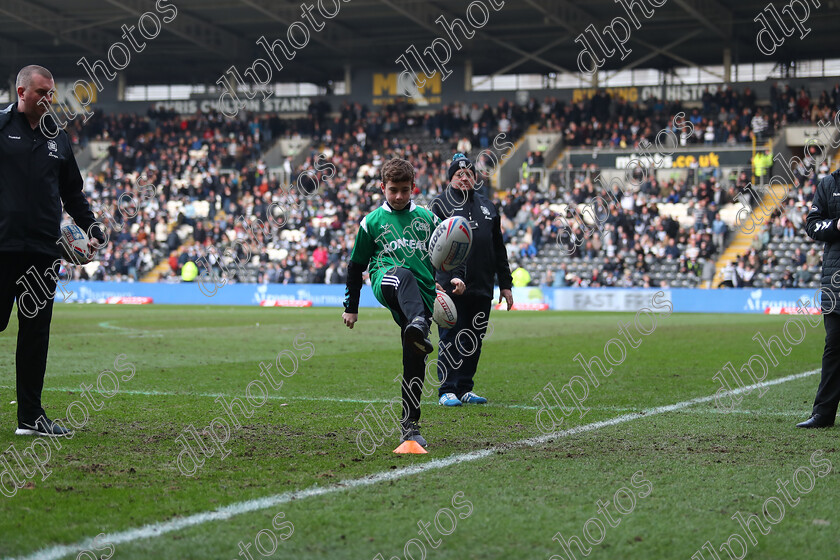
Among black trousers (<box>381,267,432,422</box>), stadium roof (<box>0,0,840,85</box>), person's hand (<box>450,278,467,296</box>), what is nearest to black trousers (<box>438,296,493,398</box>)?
person's hand (<box>450,278,467,296</box>)

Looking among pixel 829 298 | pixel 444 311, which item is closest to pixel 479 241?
pixel 444 311

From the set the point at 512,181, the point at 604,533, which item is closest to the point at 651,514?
the point at 604,533

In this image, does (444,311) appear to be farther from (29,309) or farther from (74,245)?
(29,309)

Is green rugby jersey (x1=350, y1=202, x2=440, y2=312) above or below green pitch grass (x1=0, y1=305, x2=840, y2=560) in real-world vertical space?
above

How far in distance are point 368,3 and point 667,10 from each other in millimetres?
11950

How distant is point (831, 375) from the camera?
7.20 metres

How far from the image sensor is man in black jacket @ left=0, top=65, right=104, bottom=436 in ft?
20.5

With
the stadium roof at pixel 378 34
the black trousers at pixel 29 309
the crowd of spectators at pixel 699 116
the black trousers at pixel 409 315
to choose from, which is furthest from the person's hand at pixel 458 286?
the crowd of spectators at pixel 699 116

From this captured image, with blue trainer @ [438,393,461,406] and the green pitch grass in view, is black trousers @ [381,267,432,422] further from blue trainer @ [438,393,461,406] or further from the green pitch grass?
blue trainer @ [438,393,461,406]

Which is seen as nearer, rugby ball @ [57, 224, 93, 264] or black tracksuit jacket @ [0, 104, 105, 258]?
black tracksuit jacket @ [0, 104, 105, 258]

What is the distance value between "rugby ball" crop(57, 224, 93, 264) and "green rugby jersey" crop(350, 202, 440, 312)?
5.99ft

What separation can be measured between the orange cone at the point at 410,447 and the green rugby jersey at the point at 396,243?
91 cm

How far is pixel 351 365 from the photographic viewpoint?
12.3 metres

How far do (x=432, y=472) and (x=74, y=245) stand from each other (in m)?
2.98
